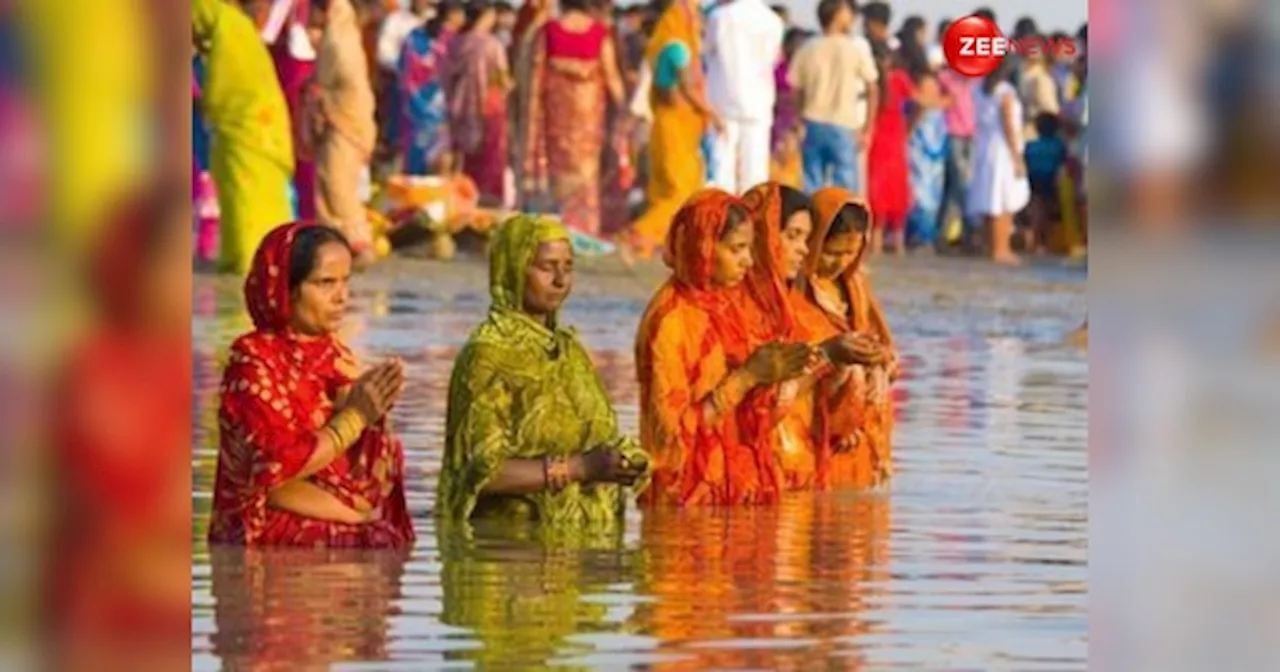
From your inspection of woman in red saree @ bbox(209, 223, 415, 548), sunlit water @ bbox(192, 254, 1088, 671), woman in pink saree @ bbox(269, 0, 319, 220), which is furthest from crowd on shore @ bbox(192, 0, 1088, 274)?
woman in red saree @ bbox(209, 223, 415, 548)

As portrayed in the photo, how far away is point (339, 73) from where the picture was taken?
10.4 meters

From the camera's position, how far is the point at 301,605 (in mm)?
9805

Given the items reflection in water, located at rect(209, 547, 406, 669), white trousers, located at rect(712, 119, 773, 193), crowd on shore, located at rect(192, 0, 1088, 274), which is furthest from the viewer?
white trousers, located at rect(712, 119, 773, 193)

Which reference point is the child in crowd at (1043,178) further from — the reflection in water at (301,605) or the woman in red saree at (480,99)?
the reflection in water at (301,605)

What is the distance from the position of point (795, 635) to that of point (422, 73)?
1376 mm

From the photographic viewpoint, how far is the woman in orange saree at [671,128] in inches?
416

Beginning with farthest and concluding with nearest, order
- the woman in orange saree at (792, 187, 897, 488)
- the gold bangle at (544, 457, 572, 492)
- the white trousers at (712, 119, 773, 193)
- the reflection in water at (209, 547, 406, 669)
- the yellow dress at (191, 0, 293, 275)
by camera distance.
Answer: the woman in orange saree at (792, 187, 897, 488), the white trousers at (712, 119, 773, 193), the gold bangle at (544, 457, 572, 492), the yellow dress at (191, 0, 293, 275), the reflection in water at (209, 547, 406, 669)

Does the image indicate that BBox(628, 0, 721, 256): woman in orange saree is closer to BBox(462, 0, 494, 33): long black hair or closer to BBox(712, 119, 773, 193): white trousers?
BBox(712, 119, 773, 193): white trousers

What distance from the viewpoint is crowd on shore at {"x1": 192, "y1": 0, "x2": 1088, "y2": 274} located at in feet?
34.0

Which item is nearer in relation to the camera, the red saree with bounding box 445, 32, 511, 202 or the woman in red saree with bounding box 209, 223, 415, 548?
the woman in red saree with bounding box 209, 223, 415, 548

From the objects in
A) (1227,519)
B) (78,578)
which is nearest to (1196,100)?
(1227,519)

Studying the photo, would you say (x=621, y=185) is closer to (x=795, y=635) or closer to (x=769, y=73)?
(x=769, y=73)

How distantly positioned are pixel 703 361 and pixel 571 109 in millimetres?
502

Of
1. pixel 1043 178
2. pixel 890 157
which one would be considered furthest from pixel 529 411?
pixel 1043 178
